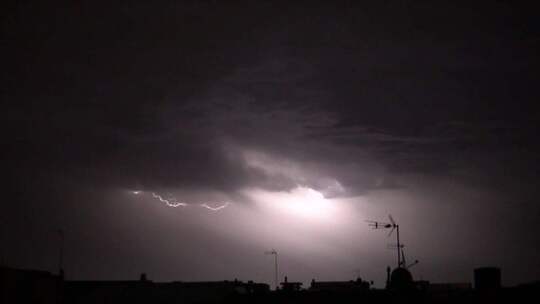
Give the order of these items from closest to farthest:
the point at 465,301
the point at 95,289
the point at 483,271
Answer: the point at 465,301
the point at 483,271
the point at 95,289

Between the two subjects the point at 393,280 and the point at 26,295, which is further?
the point at 393,280

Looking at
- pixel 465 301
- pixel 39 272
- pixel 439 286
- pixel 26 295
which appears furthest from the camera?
pixel 439 286

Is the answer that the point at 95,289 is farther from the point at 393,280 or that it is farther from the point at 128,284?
the point at 393,280

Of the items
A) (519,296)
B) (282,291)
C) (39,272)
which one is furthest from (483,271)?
(39,272)

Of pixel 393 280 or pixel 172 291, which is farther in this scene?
pixel 172 291

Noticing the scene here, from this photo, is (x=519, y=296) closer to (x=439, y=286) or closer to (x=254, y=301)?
(x=254, y=301)

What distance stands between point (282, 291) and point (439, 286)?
119ft

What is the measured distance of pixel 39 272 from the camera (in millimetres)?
49094

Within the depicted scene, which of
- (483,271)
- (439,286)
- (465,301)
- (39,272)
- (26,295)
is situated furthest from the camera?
(439,286)

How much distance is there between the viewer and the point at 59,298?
52.8m

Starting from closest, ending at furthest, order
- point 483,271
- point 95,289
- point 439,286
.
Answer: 1. point 483,271
2. point 95,289
3. point 439,286

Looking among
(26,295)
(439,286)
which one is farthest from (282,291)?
(439,286)

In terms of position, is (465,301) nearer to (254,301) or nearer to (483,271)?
(483,271)

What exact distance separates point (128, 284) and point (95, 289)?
12.6 ft
